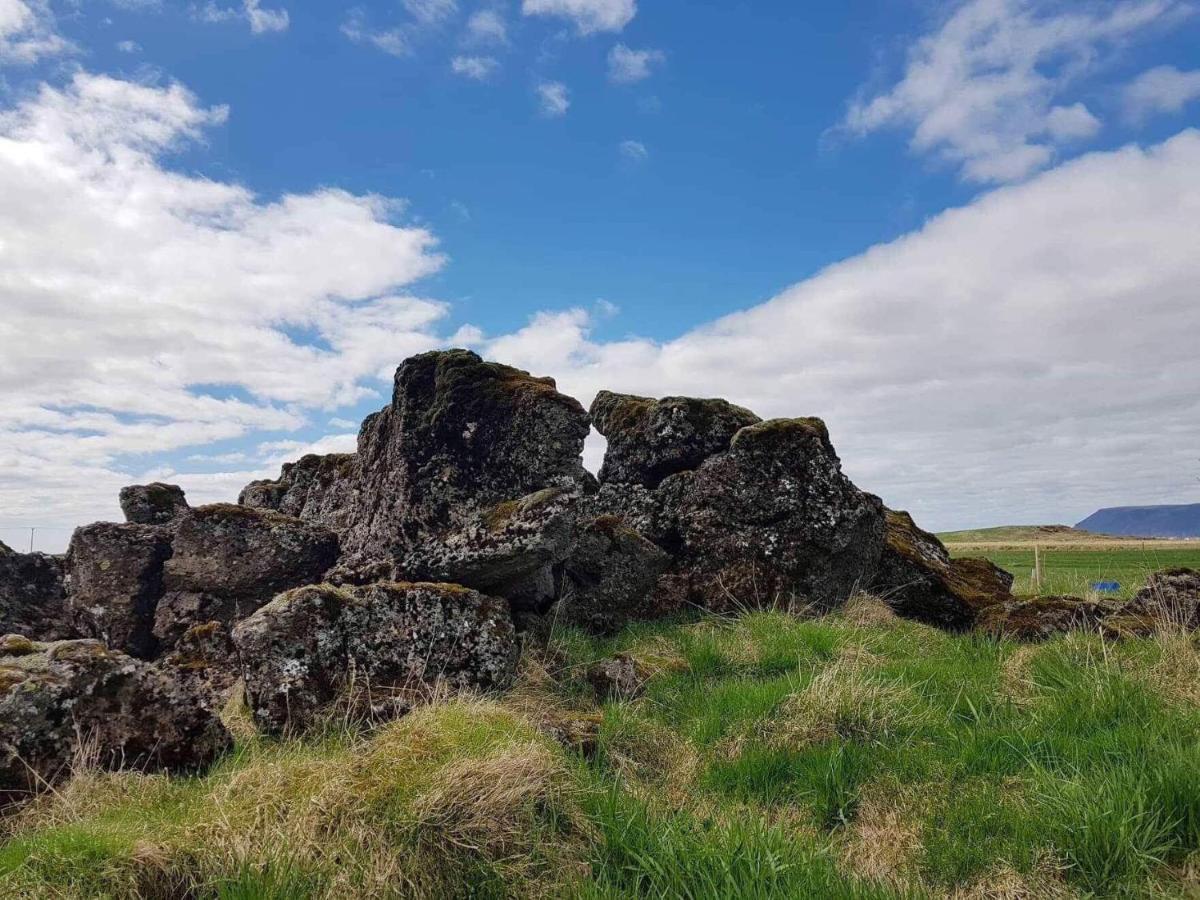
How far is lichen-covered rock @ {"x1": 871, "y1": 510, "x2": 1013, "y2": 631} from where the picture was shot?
45.7 ft

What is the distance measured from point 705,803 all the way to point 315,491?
13.5 meters

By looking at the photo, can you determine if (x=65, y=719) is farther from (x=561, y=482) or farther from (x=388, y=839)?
(x=561, y=482)

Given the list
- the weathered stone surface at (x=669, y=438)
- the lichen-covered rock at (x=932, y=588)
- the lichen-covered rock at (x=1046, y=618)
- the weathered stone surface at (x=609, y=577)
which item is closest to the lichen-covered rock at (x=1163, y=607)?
the lichen-covered rock at (x=1046, y=618)

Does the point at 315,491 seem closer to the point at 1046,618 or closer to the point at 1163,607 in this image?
the point at 1046,618

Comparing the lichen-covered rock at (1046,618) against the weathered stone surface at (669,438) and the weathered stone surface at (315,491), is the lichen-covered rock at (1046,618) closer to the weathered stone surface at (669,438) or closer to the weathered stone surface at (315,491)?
the weathered stone surface at (669,438)

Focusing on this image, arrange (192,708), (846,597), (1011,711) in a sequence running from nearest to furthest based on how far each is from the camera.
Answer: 1. (192,708)
2. (1011,711)
3. (846,597)

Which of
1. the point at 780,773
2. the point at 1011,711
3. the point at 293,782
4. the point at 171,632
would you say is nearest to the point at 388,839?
the point at 293,782

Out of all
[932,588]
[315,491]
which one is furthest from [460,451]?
[932,588]

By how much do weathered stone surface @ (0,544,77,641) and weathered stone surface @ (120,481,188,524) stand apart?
183 cm

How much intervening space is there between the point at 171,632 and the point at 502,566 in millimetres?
5786

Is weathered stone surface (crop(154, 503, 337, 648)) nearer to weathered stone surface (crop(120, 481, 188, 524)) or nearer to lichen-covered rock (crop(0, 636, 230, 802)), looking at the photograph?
weathered stone surface (crop(120, 481, 188, 524))

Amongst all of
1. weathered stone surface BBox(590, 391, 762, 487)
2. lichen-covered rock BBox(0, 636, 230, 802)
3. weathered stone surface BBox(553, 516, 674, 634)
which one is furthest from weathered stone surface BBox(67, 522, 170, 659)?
weathered stone surface BBox(590, 391, 762, 487)

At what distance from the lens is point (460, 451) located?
44.2ft

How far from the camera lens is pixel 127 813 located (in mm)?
5902
